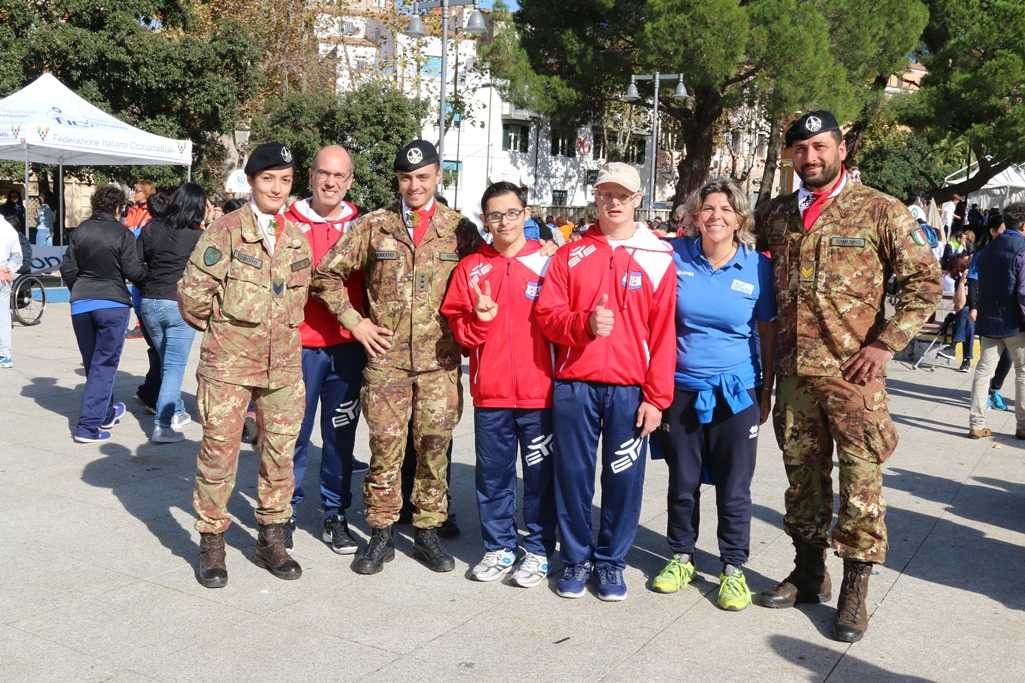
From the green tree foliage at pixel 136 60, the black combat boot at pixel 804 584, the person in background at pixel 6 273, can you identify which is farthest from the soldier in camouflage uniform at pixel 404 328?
the green tree foliage at pixel 136 60

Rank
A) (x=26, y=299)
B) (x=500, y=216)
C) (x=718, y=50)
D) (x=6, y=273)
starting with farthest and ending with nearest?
(x=718, y=50)
(x=26, y=299)
(x=6, y=273)
(x=500, y=216)

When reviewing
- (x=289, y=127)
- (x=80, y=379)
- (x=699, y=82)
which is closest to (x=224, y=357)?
(x=80, y=379)

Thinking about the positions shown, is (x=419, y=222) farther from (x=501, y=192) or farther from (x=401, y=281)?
(x=501, y=192)

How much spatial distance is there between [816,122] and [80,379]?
760cm

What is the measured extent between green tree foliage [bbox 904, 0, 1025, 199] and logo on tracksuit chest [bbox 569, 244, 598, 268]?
28.7 metres

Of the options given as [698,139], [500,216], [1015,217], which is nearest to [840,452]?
[500,216]

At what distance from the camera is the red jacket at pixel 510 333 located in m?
4.42

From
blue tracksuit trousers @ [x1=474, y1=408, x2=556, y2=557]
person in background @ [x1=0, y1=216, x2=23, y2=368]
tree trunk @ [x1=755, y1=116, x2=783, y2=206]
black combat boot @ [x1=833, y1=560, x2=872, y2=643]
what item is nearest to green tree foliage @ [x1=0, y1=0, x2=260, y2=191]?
person in background @ [x1=0, y1=216, x2=23, y2=368]

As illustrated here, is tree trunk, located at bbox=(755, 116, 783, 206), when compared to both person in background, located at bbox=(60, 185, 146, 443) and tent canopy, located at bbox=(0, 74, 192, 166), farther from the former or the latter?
person in background, located at bbox=(60, 185, 146, 443)

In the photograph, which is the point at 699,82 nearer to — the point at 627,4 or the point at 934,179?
the point at 627,4

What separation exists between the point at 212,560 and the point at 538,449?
5.08 ft

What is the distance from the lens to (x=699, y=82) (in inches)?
A: 1035

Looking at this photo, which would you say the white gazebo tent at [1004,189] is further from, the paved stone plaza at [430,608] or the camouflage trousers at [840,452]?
the camouflage trousers at [840,452]

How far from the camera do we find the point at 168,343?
286 inches
